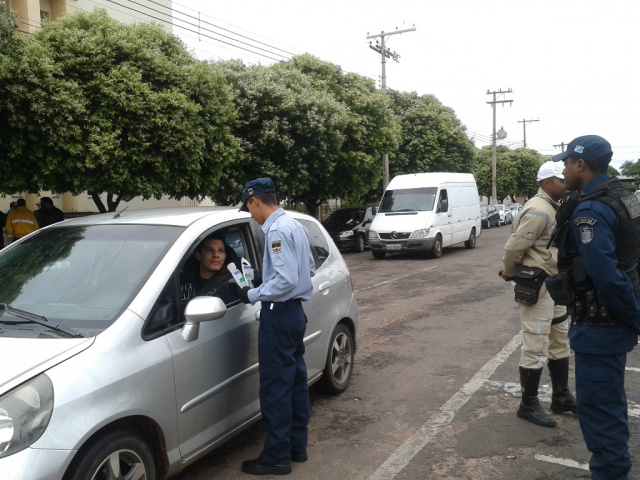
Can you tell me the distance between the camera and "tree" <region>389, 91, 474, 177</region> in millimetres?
31250

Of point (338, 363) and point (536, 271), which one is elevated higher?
point (536, 271)

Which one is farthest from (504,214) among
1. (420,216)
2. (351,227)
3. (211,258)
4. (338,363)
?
(211,258)

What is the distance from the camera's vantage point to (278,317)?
3.74 meters

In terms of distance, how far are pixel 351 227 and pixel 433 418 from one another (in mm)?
15865

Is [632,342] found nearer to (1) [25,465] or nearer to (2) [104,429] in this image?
(2) [104,429]

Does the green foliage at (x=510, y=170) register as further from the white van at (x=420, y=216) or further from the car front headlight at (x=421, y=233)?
the car front headlight at (x=421, y=233)

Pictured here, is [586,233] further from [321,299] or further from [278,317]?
[321,299]

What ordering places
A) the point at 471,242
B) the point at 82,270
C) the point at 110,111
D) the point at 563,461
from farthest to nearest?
the point at 471,242
the point at 110,111
the point at 563,461
the point at 82,270

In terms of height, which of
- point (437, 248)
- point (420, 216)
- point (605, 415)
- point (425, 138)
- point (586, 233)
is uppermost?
point (425, 138)

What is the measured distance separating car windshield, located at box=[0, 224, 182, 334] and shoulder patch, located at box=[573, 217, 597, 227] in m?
2.34

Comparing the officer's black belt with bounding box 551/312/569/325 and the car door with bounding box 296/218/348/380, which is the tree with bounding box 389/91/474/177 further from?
the officer's black belt with bounding box 551/312/569/325

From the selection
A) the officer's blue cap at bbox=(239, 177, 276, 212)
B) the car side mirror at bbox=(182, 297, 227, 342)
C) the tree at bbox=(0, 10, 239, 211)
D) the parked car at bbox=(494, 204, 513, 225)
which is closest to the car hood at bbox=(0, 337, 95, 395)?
the car side mirror at bbox=(182, 297, 227, 342)

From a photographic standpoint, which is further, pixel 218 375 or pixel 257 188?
pixel 257 188

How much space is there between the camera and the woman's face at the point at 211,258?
13.1 ft
